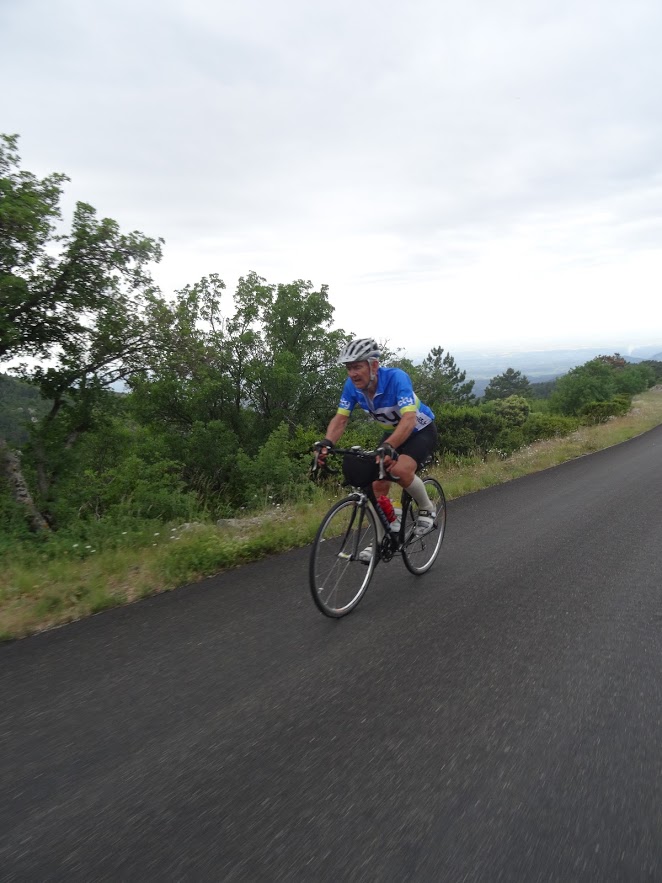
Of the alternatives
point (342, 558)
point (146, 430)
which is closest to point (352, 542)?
point (342, 558)

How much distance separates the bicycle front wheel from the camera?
150 inches

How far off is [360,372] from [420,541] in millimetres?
1834

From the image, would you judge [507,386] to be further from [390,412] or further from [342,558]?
[342,558]

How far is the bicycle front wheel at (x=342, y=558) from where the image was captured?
380cm

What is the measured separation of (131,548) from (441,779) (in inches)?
163

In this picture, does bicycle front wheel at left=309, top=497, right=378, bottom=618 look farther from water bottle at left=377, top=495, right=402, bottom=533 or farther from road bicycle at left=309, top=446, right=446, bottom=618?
water bottle at left=377, top=495, right=402, bottom=533

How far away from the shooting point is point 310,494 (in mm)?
9312

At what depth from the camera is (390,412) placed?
14.5 ft

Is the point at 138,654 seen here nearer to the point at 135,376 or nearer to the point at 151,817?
the point at 151,817

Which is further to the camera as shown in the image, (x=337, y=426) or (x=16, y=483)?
(x=16, y=483)

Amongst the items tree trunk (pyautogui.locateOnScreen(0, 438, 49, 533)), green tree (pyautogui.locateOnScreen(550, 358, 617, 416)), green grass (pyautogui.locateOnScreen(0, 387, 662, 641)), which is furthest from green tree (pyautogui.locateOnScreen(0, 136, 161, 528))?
green tree (pyautogui.locateOnScreen(550, 358, 617, 416))

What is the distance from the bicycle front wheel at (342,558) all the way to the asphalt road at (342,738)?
171 mm

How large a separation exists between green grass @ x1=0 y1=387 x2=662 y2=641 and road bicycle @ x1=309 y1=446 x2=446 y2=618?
1.58 metres

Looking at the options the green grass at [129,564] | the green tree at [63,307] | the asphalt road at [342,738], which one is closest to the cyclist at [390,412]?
the asphalt road at [342,738]
